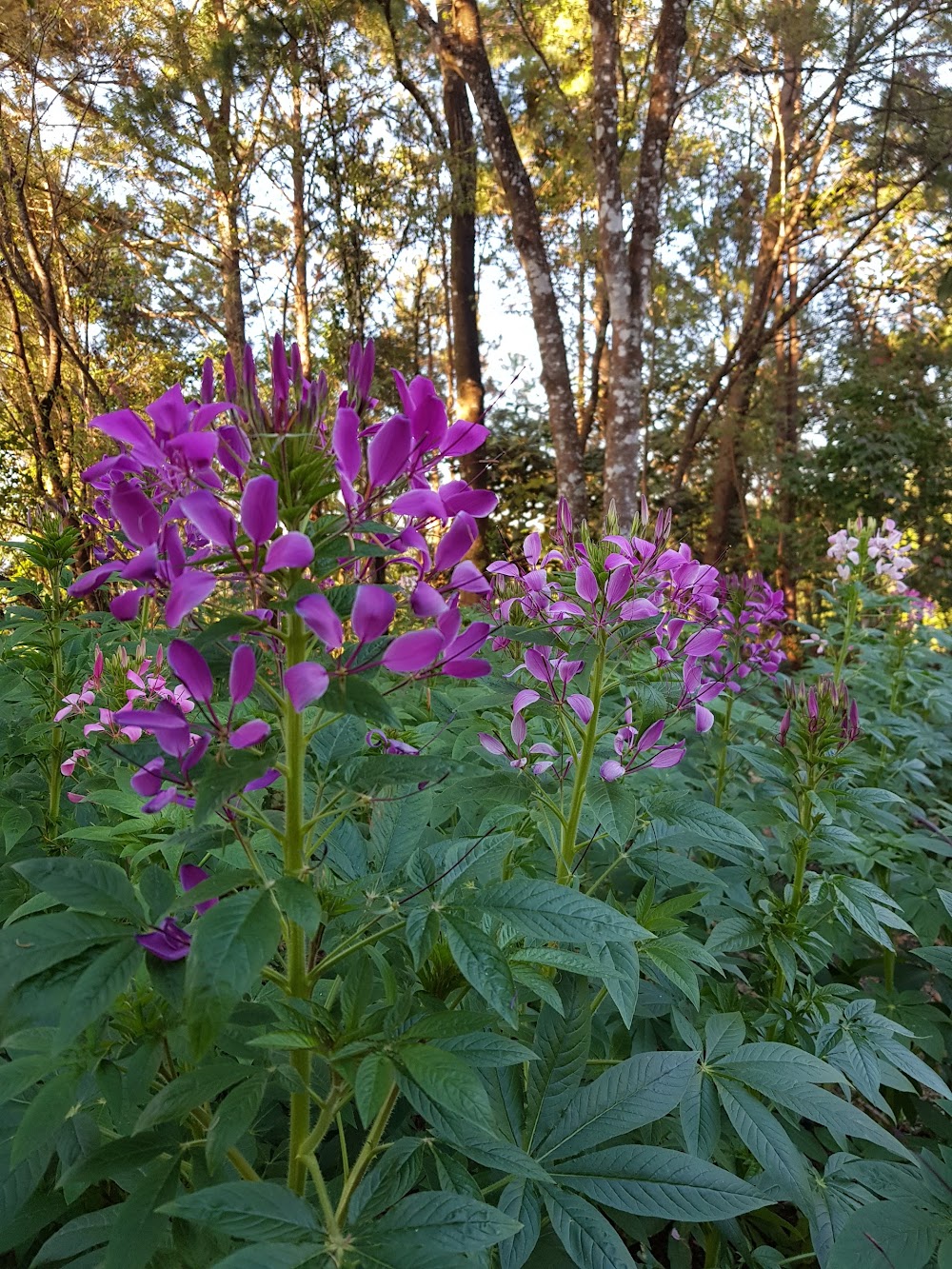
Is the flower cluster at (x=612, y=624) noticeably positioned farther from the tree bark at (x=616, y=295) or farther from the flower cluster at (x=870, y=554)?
the tree bark at (x=616, y=295)

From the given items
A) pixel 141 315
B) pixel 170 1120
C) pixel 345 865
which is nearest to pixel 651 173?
pixel 345 865

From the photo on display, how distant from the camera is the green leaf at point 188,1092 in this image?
25.8 inches

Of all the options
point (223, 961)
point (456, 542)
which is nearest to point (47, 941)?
point (223, 961)

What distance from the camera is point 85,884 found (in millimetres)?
653

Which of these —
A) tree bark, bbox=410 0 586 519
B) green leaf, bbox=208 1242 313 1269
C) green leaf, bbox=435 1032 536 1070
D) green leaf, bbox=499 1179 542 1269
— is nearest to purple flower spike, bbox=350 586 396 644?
green leaf, bbox=435 1032 536 1070

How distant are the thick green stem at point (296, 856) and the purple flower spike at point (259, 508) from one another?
0.10 m

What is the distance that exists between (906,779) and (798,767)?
1.69 meters

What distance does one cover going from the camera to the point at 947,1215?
3.16 ft

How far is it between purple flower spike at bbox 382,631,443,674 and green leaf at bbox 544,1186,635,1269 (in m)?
0.65

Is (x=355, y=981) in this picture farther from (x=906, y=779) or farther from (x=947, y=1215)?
(x=906, y=779)

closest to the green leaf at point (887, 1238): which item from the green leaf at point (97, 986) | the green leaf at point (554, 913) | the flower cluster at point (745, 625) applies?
the green leaf at point (554, 913)

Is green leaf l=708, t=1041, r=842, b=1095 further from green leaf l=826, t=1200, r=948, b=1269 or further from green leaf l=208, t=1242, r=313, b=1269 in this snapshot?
green leaf l=208, t=1242, r=313, b=1269

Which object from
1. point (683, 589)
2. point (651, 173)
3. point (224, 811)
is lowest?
point (224, 811)

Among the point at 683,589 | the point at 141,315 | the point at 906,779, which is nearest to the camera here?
the point at 683,589
